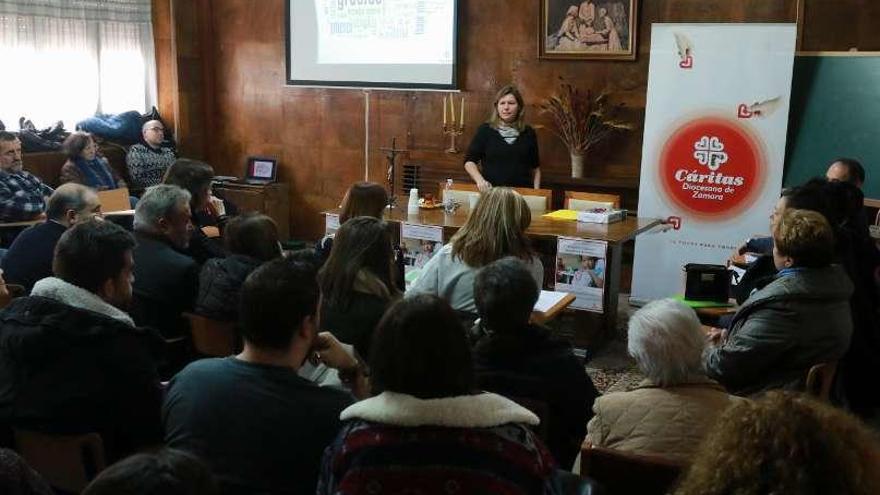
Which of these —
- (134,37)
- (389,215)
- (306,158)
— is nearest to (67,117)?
(134,37)

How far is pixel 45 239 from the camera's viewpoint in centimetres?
363

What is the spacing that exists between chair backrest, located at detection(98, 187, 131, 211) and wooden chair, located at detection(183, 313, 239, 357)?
3.09 m

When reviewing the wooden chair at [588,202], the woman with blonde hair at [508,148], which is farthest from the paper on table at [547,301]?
the woman with blonde hair at [508,148]

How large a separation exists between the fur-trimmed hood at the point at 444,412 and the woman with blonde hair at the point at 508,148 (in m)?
4.29

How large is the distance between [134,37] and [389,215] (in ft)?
12.0

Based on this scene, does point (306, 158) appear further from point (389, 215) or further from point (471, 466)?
point (471, 466)

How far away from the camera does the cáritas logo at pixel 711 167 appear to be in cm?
549

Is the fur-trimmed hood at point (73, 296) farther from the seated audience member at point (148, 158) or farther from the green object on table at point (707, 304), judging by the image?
the seated audience member at point (148, 158)

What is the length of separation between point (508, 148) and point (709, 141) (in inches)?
52.8

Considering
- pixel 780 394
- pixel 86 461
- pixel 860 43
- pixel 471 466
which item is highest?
pixel 860 43

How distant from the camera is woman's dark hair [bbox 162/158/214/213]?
4.38m

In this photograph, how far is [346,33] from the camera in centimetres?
722

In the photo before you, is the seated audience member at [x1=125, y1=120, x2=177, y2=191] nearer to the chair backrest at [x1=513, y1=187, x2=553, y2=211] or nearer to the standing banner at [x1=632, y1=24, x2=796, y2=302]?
the chair backrest at [x1=513, y1=187, x2=553, y2=211]

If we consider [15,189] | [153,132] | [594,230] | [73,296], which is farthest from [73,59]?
[73,296]
